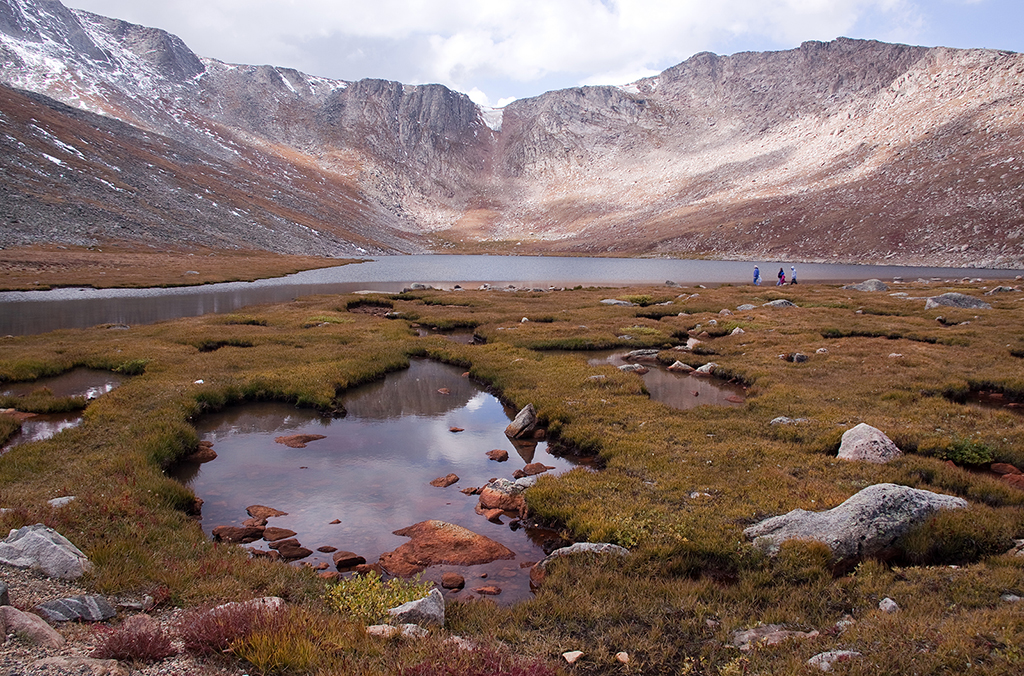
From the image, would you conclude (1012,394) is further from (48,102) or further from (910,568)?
(48,102)

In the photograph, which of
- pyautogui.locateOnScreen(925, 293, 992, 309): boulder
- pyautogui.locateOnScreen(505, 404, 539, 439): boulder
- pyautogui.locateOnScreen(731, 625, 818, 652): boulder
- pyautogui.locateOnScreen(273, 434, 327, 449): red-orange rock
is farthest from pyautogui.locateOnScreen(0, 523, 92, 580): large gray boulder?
pyautogui.locateOnScreen(925, 293, 992, 309): boulder

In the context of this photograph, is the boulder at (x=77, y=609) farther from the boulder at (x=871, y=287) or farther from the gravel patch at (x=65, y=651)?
the boulder at (x=871, y=287)

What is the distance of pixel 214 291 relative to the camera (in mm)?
68625

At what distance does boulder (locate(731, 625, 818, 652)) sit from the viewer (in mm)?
8008

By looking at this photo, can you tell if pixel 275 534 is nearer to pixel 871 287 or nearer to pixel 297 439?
pixel 297 439

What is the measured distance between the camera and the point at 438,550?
38.5ft

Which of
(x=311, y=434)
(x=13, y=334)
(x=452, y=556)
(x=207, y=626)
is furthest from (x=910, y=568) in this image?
(x=13, y=334)

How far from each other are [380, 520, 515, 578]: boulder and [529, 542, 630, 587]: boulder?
1060 mm

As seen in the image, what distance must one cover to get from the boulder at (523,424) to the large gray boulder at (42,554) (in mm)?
12619

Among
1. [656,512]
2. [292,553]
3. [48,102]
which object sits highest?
[48,102]

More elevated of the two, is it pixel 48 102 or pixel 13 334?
pixel 48 102

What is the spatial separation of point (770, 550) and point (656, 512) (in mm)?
2446

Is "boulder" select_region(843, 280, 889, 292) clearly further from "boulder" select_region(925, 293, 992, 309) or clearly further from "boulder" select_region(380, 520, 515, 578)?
"boulder" select_region(380, 520, 515, 578)

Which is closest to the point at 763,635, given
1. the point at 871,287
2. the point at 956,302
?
the point at 956,302
